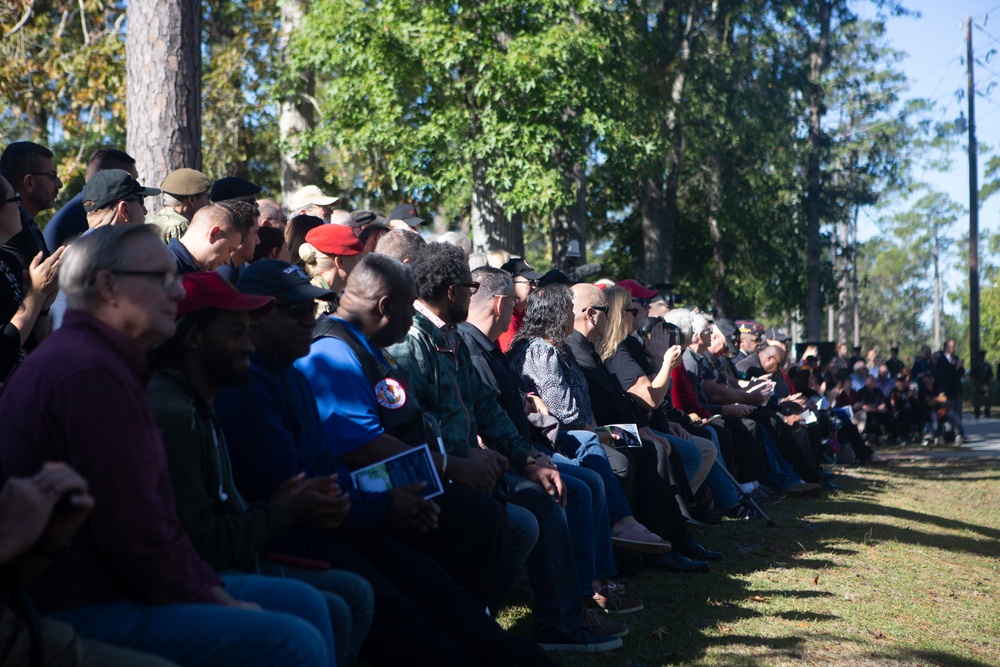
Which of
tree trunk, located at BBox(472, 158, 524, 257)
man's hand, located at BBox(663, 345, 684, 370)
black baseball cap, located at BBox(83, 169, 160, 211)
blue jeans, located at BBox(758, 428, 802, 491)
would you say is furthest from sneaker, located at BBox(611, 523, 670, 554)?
tree trunk, located at BBox(472, 158, 524, 257)

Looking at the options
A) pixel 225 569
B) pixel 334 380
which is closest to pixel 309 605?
pixel 225 569

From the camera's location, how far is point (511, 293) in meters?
6.16

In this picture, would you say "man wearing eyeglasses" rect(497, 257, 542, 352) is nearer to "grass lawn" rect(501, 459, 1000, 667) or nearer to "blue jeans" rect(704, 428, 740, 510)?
"grass lawn" rect(501, 459, 1000, 667)

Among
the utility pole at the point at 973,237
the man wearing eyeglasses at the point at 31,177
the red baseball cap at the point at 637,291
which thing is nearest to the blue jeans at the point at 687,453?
the red baseball cap at the point at 637,291

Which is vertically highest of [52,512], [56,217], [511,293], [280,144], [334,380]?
[280,144]

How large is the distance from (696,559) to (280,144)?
36.4 feet

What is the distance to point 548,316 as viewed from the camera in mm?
6809

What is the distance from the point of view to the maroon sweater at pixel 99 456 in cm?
263

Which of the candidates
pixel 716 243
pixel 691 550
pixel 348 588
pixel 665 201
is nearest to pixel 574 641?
pixel 348 588

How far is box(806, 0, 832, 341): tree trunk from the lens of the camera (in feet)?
90.6

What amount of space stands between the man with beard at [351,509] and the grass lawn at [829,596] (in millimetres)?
1169

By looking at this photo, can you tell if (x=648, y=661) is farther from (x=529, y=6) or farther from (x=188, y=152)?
(x=529, y=6)

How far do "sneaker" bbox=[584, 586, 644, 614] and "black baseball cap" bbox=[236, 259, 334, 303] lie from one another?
2.76m

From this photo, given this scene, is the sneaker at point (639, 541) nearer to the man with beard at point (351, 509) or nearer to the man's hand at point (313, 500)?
the man with beard at point (351, 509)
